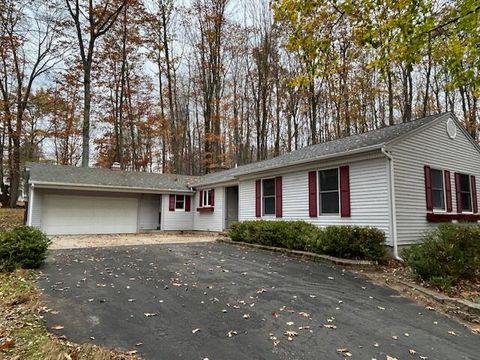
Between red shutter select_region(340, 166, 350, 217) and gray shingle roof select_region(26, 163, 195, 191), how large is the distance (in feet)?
36.0

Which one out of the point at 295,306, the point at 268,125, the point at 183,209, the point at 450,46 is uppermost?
the point at 268,125

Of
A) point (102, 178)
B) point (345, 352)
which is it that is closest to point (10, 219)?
point (102, 178)

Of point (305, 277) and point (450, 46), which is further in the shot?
point (450, 46)

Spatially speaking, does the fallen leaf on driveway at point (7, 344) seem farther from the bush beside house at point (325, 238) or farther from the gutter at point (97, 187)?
the gutter at point (97, 187)

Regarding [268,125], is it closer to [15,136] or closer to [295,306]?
[15,136]

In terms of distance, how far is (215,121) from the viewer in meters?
24.3

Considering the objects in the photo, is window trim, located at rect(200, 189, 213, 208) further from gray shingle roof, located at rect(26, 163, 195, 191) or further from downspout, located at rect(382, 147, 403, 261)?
downspout, located at rect(382, 147, 403, 261)

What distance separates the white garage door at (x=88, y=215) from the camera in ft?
49.4

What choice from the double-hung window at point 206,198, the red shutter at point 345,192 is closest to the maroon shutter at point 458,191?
the red shutter at point 345,192

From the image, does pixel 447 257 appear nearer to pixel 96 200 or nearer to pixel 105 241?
pixel 105 241

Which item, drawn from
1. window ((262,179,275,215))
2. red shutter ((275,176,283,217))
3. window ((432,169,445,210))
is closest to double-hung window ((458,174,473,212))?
window ((432,169,445,210))

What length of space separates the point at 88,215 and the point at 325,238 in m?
12.9

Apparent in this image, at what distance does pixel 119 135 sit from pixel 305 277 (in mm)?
21157

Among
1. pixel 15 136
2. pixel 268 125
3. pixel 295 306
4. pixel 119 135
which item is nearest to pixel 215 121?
pixel 268 125
